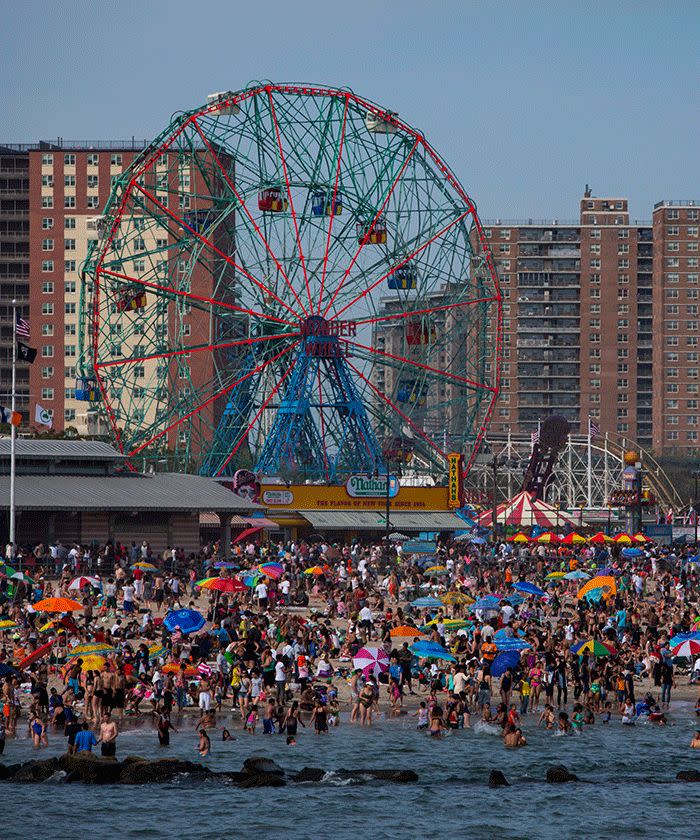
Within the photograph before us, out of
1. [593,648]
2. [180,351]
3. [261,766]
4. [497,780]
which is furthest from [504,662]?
[180,351]

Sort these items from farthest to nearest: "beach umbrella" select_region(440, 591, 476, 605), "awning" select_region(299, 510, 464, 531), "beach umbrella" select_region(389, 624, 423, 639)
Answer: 1. "awning" select_region(299, 510, 464, 531)
2. "beach umbrella" select_region(440, 591, 476, 605)
3. "beach umbrella" select_region(389, 624, 423, 639)

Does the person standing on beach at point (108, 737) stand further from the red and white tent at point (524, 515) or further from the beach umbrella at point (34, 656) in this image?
the red and white tent at point (524, 515)

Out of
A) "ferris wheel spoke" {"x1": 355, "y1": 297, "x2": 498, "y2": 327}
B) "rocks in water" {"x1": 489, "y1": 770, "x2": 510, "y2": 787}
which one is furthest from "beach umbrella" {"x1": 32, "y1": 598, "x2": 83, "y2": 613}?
"ferris wheel spoke" {"x1": 355, "y1": 297, "x2": 498, "y2": 327}

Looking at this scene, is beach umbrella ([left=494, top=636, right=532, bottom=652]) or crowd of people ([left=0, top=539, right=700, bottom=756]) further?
beach umbrella ([left=494, top=636, right=532, bottom=652])

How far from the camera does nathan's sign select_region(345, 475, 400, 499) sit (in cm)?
8788

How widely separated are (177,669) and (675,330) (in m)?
160

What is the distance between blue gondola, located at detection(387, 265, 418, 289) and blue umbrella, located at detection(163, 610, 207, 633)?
4593 centimetres

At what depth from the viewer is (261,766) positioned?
37.1 metres

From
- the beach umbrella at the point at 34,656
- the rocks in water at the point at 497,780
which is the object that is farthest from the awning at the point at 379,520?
the rocks in water at the point at 497,780

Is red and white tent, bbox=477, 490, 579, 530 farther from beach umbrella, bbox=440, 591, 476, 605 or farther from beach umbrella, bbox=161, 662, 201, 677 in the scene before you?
beach umbrella, bbox=161, 662, 201, 677

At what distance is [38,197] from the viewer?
152m

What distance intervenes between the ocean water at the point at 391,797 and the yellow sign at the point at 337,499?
4211cm

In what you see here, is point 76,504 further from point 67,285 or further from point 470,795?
point 67,285

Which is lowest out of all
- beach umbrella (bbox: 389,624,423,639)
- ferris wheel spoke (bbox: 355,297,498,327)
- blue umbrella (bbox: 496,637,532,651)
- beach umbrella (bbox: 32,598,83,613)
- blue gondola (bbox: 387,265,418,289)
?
blue umbrella (bbox: 496,637,532,651)
